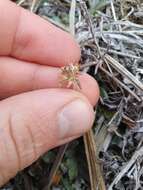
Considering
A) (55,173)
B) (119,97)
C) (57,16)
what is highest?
(57,16)

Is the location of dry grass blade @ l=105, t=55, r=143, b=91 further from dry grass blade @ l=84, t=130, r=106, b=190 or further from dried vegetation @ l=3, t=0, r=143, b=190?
dry grass blade @ l=84, t=130, r=106, b=190

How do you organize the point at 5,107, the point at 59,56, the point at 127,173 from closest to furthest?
1. the point at 5,107
2. the point at 127,173
3. the point at 59,56

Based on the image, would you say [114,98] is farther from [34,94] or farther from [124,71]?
[34,94]

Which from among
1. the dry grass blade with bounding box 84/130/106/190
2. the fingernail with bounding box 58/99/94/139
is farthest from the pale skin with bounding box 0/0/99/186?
the dry grass blade with bounding box 84/130/106/190

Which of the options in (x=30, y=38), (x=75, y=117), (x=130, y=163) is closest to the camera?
(x=75, y=117)

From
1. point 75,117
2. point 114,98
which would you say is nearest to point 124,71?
point 114,98

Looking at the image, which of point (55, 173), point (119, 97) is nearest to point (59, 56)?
point (119, 97)

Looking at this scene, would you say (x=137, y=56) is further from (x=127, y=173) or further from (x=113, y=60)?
(x=127, y=173)
